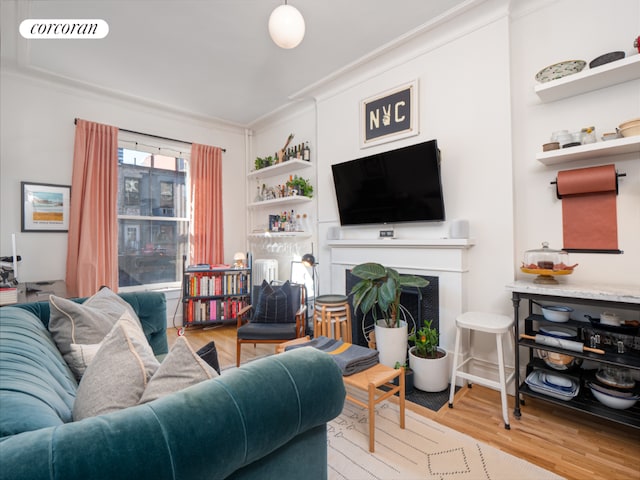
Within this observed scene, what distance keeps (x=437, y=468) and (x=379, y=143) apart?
103 inches

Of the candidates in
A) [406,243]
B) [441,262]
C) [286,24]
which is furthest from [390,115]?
[441,262]

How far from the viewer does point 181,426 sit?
0.61 metres

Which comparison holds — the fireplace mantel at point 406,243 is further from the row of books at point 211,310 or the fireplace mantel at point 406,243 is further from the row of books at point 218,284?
the row of books at point 211,310

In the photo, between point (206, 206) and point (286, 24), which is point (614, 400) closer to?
point (286, 24)

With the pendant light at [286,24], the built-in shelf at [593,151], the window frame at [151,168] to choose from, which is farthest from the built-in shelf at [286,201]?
the built-in shelf at [593,151]

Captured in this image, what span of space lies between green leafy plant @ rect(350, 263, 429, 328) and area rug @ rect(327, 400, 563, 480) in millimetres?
745

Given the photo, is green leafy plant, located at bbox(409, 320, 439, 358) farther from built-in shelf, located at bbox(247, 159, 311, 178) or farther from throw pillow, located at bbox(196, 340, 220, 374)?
built-in shelf, located at bbox(247, 159, 311, 178)

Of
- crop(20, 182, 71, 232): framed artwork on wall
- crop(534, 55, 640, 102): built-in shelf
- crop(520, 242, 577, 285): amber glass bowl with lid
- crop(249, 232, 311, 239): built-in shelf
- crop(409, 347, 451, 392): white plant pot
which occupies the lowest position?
crop(409, 347, 451, 392): white plant pot

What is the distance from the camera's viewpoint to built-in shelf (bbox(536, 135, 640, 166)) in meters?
1.77

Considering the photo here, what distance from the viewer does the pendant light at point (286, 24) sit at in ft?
6.27

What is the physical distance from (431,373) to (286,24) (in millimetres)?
2609

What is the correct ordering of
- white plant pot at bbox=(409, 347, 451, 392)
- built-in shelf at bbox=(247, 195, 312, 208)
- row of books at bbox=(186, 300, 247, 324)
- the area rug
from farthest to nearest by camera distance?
row of books at bbox=(186, 300, 247, 324) < built-in shelf at bbox=(247, 195, 312, 208) < white plant pot at bbox=(409, 347, 451, 392) < the area rug

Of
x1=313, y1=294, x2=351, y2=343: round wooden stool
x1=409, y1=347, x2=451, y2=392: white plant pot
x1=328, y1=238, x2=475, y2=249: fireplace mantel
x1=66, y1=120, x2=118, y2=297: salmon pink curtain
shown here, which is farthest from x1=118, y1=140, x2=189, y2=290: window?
x1=409, y1=347, x2=451, y2=392: white plant pot

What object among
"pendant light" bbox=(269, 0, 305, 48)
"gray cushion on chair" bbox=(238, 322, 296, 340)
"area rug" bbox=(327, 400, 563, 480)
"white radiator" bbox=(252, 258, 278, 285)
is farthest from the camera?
"white radiator" bbox=(252, 258, 278, 285)
